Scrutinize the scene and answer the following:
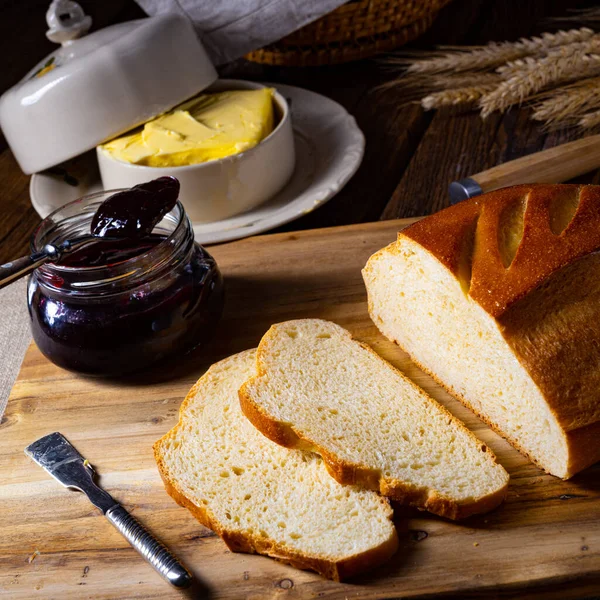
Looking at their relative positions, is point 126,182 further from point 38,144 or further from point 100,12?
point 100,12

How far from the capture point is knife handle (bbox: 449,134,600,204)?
9.61 ft

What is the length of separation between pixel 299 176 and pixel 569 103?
4.40 feet

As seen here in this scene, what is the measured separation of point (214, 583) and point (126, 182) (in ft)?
6.11

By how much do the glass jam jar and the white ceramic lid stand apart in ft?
2.58

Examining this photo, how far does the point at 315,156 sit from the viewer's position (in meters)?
3.62

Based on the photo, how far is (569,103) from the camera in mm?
3600

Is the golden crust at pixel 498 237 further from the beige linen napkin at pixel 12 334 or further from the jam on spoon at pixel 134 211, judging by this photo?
the beige linen napkin at pixel 12 334

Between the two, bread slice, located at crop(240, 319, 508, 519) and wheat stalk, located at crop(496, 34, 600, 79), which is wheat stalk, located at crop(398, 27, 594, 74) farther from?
bread slice, located at crop(240, 319, 508, 519)

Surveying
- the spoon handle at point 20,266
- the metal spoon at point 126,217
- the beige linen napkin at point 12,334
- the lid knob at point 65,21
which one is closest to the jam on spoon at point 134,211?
the metal spoon at point 126,217

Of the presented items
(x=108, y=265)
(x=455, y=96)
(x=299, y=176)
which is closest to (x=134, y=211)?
(x=108, y=265)

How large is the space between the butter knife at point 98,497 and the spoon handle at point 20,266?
49 cm

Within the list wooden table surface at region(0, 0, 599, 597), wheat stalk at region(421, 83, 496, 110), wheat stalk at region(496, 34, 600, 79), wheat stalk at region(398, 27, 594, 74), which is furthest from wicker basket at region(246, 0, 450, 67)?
wheat stalk at region(496, 34, 600, 79)

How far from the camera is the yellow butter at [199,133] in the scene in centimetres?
309

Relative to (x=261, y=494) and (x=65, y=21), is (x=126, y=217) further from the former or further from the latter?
(x=65, y=21)
